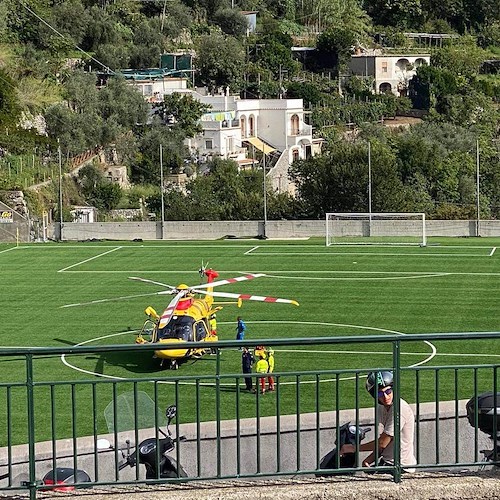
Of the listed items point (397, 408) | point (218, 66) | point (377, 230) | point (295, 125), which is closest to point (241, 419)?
point (397, 408)

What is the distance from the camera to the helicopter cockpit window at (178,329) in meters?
27.5

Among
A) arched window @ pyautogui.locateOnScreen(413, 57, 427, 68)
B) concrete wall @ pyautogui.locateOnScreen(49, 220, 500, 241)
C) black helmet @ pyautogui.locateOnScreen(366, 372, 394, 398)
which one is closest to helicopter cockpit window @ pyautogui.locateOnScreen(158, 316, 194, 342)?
black helmet @ pyautogui.locateOnScreen(366, 372, 394, 398)

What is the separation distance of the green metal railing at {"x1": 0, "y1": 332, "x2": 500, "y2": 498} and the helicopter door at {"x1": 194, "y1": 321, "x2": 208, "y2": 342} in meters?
1.27

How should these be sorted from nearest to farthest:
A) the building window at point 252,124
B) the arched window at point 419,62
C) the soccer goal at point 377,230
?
the soccer goal at point 377,230
the building window at point 252,124
the arched window at point 419,62

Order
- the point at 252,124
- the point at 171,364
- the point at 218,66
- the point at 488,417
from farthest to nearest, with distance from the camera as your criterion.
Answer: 1. the point at 218,66
2. the point at 252,124
3. the point at 171,364
4. the point at 488,417

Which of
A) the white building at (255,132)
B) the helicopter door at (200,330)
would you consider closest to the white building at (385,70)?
the white building at (255,132)

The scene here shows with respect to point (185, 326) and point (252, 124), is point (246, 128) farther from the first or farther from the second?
point (185, 326)

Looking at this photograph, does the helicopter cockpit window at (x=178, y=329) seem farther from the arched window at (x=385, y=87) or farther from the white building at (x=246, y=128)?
the arched window at (x=385, y=87)

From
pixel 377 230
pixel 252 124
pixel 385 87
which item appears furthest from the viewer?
pixel 385 87

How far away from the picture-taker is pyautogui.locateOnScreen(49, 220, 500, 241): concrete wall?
55.6 meters

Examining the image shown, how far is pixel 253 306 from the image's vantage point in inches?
1459

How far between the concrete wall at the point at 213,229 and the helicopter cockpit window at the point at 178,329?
2809 cm

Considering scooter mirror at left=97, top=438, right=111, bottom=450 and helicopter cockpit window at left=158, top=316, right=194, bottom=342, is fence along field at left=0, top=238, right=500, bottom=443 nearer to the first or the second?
helicopter cockpit window at left=158, top=316, right=194, bottom=342

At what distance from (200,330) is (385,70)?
398ft
